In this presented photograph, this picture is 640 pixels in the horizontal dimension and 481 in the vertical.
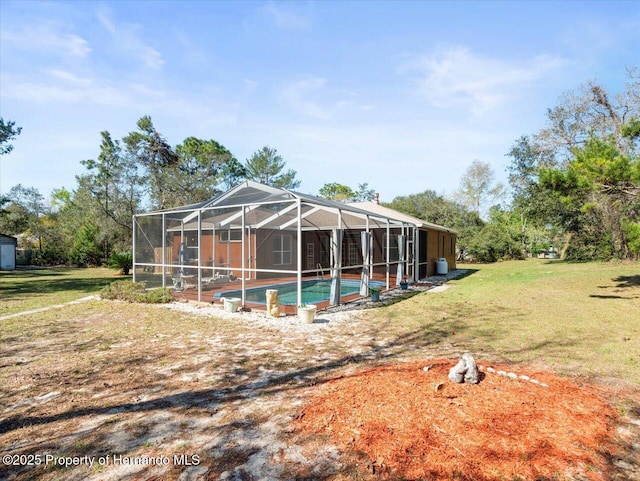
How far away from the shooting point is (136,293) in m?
11.1

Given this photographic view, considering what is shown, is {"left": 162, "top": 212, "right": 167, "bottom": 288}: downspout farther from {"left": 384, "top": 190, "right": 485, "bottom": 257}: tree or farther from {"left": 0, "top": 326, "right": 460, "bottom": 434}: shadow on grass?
{"left": 384, "top": 190, "right": 485, "bottom": 257}: tree

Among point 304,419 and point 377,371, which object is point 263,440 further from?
point 377,371

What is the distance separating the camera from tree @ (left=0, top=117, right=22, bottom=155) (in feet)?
50.5

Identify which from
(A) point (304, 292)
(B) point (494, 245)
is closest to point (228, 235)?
(A) point (304, 292)

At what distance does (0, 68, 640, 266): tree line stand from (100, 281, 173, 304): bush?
1029 centimetres

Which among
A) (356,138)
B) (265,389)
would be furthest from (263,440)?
(356,138)

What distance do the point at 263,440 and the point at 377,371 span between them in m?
1.94

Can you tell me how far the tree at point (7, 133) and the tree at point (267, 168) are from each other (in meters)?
23.4

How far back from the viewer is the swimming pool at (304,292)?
1174 centimetres

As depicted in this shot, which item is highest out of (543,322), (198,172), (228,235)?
(198,172)

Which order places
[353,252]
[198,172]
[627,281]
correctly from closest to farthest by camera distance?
[627,281]
[353,252]
[198,172]

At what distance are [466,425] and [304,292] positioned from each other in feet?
37.6

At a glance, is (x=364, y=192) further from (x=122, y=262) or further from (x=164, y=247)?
(x=164, y=247)

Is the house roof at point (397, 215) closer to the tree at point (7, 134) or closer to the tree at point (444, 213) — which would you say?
the tree at point (444, 213)
